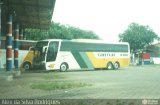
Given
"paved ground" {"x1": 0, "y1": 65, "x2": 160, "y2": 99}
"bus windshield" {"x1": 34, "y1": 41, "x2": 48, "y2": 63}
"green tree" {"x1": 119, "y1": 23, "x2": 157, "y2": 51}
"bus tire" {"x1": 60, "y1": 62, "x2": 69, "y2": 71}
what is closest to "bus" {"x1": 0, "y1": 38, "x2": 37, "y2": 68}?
"bus windshield" {"x1": 34, "y1": 41, "x2": 48, "y2": 63}

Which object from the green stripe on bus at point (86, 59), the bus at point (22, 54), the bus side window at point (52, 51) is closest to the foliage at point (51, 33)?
the bus at point (22, 54)

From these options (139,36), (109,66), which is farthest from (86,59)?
(139,36)

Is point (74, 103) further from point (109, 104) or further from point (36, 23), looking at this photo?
point (36, 23)

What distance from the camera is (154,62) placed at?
71.2m

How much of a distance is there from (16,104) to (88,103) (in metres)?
1.74

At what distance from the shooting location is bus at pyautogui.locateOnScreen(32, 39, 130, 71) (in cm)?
3534

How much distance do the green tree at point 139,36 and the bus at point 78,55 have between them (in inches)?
1384

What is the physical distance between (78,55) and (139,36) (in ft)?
133

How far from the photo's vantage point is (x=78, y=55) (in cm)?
3741

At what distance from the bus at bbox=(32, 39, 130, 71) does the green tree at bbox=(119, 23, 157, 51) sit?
115 feet

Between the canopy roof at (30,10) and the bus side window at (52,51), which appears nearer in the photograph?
the canopy roof at (30,10)

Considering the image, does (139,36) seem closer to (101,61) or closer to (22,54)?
(101,61)

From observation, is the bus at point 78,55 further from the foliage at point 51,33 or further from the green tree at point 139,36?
the green tree at point 139,36

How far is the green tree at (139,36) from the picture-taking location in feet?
250
